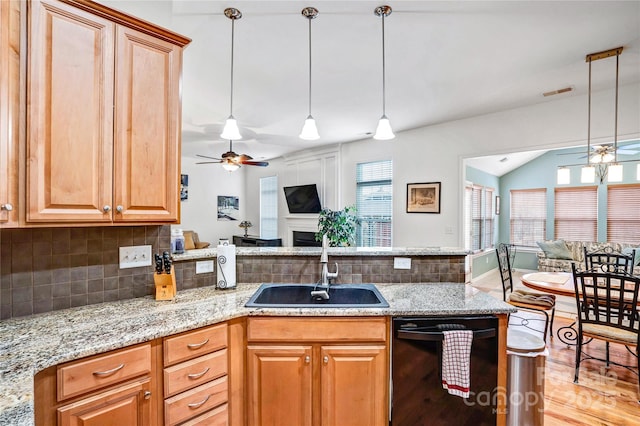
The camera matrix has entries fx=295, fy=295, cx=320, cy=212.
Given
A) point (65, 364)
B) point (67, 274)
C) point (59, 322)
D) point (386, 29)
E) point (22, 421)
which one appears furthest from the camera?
point (386, 29)

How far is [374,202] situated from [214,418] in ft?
14.9

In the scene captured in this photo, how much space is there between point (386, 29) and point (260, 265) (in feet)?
6.72

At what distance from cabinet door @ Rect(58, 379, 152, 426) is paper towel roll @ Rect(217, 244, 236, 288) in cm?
73

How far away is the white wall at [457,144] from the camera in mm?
3408

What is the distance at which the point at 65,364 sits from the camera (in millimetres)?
1104

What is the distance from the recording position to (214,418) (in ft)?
4.89

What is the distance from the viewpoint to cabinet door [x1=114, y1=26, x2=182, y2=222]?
1.48 metres

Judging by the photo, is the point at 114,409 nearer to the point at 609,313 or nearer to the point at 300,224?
the point at 609,313

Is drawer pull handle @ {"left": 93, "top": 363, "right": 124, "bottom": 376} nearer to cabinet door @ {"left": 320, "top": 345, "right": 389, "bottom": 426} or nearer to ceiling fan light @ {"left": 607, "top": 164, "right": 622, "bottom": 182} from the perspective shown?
cabinet door @ {"left": 320, "top": 345, "right": 389, "bottom": 426}

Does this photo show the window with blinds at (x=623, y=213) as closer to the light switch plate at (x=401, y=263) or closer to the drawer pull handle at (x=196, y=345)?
the light switch plate at (x=401, y=263)

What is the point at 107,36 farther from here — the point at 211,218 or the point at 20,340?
the point at 211,218

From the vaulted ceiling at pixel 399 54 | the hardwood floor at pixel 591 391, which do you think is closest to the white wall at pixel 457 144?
the vaulted ceiling at pixel 399 54

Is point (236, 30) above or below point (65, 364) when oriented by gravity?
above

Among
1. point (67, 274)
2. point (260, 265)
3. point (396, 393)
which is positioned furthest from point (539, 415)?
point (67, 274)
